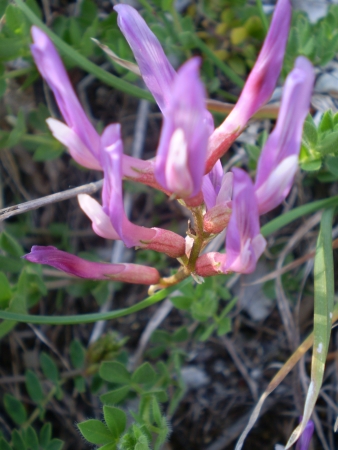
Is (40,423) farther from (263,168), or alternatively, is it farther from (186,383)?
(263,168)

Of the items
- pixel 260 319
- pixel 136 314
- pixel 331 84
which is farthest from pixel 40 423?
pixel 331 84

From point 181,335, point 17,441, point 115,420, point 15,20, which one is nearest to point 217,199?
point 115,420

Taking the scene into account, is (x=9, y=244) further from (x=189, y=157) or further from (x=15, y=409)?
(x=189, y=157)

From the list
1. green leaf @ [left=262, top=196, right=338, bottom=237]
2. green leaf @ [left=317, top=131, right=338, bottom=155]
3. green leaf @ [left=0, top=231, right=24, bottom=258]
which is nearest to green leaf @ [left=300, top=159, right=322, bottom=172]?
green leaf @ [left=317, top=131, right=338, bottom=155]

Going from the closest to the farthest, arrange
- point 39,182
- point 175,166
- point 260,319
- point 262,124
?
point 175,166 → point 262,124 → point 260,319 → point 39,182

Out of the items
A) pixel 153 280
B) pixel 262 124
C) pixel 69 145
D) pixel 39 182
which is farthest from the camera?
pixel 39 182

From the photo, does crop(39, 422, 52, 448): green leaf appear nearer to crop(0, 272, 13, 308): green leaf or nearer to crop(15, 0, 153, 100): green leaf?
crop(0, 272, 13, 308): green leaf
